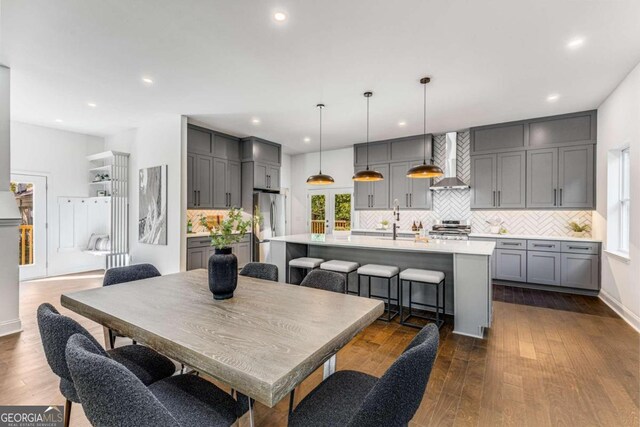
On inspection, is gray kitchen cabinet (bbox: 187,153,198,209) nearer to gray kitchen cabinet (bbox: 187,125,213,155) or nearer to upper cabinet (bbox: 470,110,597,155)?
gray kitchen cabinet (bbox: 187,125,213,155)

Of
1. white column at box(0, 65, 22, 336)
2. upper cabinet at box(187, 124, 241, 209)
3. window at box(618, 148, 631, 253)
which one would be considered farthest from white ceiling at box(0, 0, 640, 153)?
window at box(618, 148, 631, 253)

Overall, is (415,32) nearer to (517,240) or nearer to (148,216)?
(517,240)

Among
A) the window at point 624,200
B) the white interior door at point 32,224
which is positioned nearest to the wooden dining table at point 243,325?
the window at point 624,200

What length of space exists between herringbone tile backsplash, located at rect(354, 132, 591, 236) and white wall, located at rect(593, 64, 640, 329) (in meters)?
0.49

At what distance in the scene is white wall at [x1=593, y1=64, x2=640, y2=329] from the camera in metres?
3.28

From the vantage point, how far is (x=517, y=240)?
4.92m

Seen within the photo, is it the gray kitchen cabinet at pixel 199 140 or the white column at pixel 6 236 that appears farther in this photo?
the gray kitchen cabinet at pixel 199 140

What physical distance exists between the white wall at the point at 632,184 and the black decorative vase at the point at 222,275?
4.25 m

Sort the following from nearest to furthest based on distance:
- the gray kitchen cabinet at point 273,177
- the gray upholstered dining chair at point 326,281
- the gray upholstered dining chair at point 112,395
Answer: the gray upholstered dining chair at point 112,395, the gray upholstered dining chair at point 326,281, the gray kitchen cabinet at point 273,177

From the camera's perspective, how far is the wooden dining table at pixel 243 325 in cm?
104

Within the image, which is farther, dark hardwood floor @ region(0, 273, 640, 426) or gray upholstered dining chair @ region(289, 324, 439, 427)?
dark hardwood floor @ region(0, 273, 640, 426)

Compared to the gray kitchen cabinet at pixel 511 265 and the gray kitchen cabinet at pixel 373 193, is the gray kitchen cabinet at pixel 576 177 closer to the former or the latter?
the gray kitchen cabinet at pixel 511 265

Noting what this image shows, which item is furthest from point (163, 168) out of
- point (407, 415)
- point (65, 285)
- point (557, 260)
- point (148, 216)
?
point (557, 260)

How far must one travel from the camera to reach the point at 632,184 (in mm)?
3361
